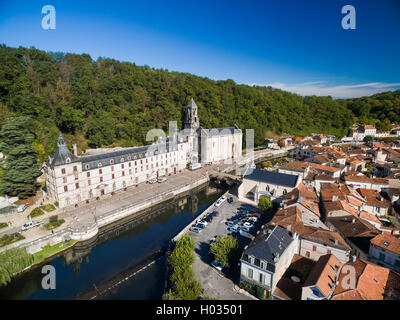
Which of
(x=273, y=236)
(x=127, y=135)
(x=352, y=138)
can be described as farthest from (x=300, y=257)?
(x=352, y=138)

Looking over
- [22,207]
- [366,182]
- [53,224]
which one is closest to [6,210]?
[22,207]

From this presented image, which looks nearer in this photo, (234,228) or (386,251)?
(386,251)

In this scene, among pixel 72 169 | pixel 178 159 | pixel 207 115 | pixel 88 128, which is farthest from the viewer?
pixel 207 115

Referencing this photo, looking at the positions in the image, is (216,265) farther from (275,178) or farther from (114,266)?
(275,178)

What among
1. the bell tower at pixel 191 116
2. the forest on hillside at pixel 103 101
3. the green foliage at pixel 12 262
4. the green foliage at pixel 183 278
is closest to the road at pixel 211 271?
the green foliage at pixel 183 278

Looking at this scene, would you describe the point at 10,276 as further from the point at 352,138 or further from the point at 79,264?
the point at 352,138

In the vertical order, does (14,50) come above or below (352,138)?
above

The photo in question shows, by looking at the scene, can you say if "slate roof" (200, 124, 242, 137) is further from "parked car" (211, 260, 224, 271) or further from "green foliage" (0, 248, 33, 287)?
"green foliage" (0, 248, 33, 287)
